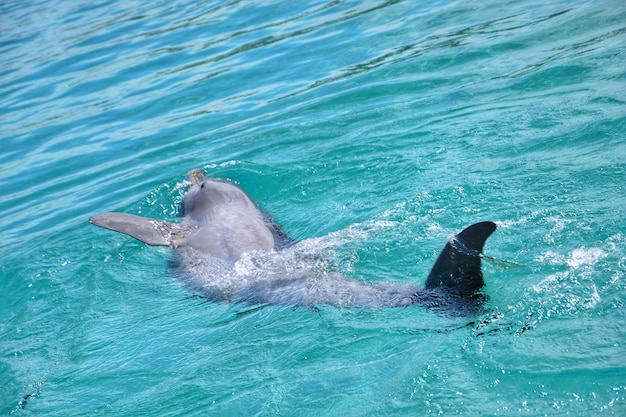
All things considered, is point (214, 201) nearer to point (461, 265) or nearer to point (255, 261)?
point (255, 261)

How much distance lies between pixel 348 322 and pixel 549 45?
23.1ft

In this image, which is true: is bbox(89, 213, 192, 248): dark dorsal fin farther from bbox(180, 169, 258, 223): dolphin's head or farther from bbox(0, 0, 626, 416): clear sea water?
bbox(180, 169, 258, 223): dolphin's head

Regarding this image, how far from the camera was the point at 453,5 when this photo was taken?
46.0ft

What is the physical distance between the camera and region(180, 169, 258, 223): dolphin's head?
830 centimetres

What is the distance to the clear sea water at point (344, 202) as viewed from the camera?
4.84 meters

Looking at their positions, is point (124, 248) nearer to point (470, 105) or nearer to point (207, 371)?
point (207, 371)

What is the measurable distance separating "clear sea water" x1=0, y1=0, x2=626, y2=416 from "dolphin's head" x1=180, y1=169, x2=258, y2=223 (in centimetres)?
35

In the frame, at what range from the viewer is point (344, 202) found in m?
7.86

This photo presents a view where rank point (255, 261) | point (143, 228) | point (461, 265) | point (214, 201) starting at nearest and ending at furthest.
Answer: point (461, 265) → point (255, 261) → point (143, 228) → point (214, 201)

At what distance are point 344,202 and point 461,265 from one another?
9.31 ft

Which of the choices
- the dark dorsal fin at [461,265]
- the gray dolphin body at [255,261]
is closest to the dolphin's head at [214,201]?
the gray dolphin body at [255,261]

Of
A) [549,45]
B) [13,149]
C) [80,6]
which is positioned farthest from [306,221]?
[80,6]

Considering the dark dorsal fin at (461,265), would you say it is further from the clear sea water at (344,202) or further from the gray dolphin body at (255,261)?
the clear sea water at (344,202)

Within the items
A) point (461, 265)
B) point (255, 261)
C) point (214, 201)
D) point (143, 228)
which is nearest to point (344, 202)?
point (255, 261)
